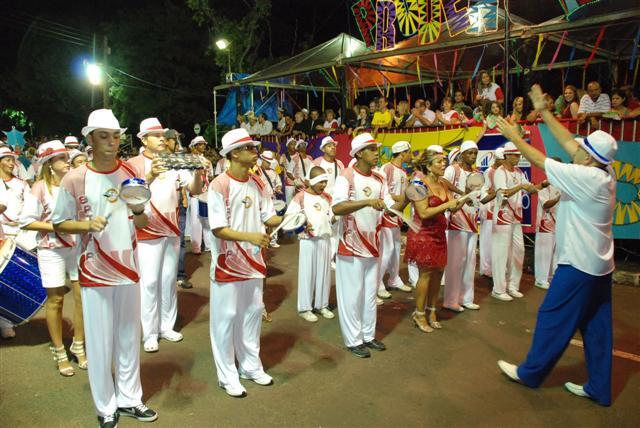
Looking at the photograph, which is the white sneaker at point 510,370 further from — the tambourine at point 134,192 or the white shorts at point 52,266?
the white shorts at point 52,266

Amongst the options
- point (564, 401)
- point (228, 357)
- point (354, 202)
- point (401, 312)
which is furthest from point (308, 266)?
point (564, 401)

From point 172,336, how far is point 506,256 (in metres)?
4.85

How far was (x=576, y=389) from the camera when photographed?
4.61 meters

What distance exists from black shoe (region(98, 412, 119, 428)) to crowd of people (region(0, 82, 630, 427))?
0.09 feet

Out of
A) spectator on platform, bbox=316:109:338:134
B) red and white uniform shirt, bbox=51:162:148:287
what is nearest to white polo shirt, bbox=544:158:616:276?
red and white uniform shirt, bbox=51:162:148:287

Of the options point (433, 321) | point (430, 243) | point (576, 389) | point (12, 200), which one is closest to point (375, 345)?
point (433, 321)

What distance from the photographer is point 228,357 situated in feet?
14.8

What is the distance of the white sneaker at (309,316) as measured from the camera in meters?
6.70

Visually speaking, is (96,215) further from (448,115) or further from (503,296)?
(448,115)

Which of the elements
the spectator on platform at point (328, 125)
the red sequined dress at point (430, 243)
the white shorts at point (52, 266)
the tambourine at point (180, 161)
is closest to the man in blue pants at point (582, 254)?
the red sequined dress at point (430, 243)

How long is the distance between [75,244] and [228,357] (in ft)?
6.49

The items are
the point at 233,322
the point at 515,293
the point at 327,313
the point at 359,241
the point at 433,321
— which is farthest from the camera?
the point at 515,293

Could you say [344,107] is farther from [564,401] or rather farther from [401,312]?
[564,401]

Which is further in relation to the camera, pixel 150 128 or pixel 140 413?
pixel 150 128
